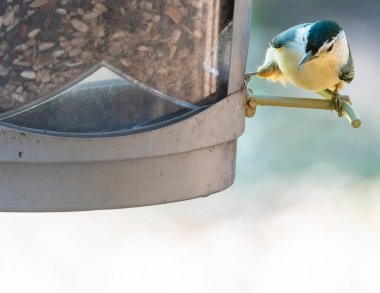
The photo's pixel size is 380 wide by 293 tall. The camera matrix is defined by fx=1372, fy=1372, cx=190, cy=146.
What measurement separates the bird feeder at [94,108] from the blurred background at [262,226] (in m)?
2.28

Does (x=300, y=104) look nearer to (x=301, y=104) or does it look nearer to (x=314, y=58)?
(x=301, y=104)

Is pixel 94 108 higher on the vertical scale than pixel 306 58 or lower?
higher

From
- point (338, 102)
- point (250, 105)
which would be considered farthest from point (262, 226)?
point (250, 105)

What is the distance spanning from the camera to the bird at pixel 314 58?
4.63m

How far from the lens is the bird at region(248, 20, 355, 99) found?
15.2 ft

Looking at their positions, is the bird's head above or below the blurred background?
above

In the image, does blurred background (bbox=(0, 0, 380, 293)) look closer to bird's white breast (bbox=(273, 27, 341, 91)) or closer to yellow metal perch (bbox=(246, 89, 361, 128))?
bird's white breast (bbox=(273, 27, 341, 91))

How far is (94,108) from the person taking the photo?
3.39m

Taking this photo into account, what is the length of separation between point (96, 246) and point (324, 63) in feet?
4.97

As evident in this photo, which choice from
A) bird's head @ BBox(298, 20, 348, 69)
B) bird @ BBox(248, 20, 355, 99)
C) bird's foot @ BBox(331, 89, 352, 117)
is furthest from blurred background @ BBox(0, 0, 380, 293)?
bird's foot @ BBox(331, 89, 352, 117)

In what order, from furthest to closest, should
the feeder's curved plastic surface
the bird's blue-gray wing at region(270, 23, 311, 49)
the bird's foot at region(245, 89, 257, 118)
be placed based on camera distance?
1. the bird's blue-gray wing at region(270, 23, 311, 49)
2. the bird's foot at region(245, 89, 257, 118)
3. the feeder's curved plastic surface

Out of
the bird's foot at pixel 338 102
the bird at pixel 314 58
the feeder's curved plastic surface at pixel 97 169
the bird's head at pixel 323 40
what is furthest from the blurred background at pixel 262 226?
the feeder's curved plastic surface at pixel 97 169

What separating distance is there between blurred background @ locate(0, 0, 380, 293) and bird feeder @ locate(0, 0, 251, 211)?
7.49 feet

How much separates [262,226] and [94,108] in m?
2.86
